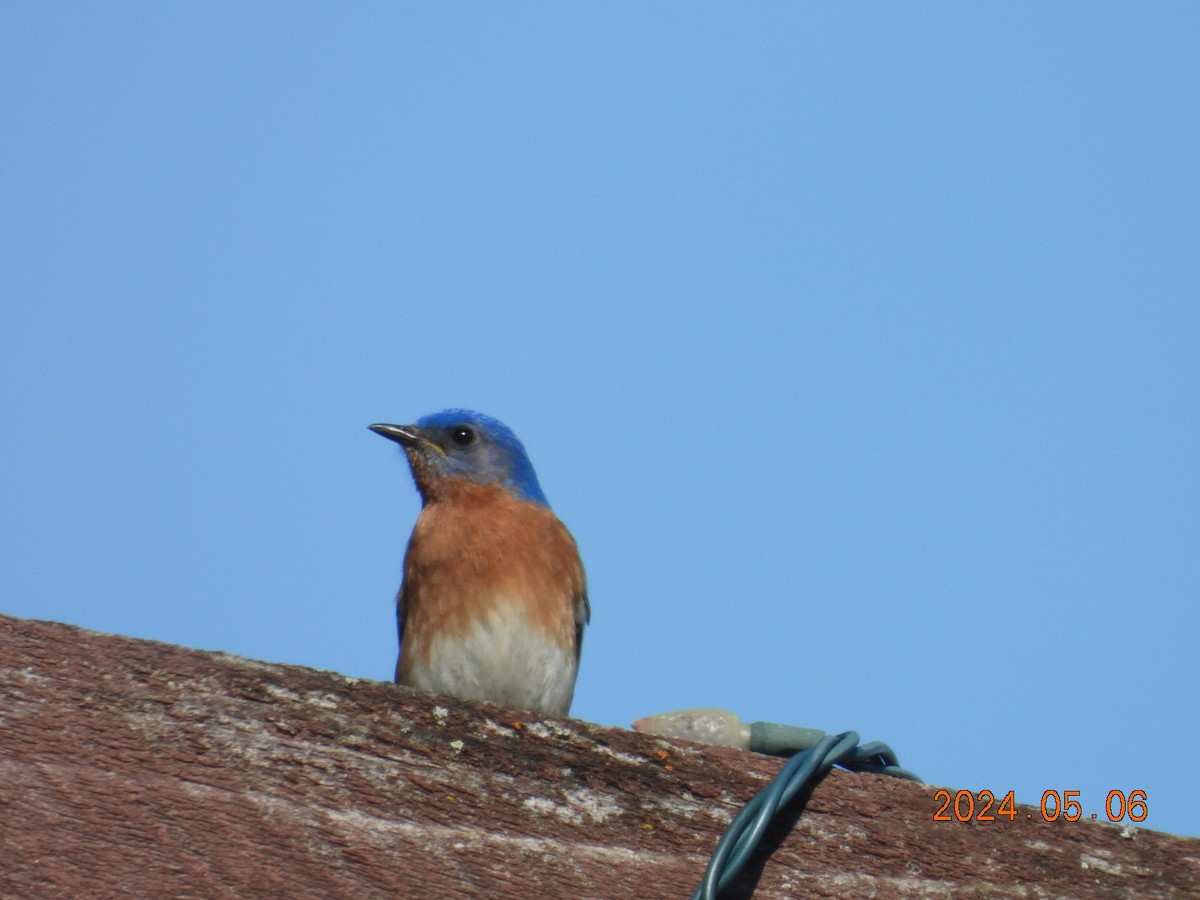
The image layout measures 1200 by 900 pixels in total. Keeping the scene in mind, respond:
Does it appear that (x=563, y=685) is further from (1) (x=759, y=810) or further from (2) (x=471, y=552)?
(1) (x=759, y=810)

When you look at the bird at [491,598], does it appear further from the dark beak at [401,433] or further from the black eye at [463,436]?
the dark beak at [401,433]

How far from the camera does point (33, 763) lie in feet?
9.13

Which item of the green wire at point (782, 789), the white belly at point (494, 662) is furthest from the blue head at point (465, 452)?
the green wire at point (782, 789)

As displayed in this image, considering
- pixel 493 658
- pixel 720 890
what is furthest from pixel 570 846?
pixel 493 658

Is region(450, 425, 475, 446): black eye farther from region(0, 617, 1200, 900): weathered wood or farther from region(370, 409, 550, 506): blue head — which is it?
region(0, 617, 1200, 900): weathered wood

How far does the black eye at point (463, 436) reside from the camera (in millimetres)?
9156

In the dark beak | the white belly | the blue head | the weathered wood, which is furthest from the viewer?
the dark beak

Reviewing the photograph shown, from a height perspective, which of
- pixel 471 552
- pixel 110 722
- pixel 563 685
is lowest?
pixel 110 722

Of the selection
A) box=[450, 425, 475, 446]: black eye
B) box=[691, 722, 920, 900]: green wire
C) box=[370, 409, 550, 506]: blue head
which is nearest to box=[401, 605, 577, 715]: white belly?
box=[370, 409, 550, 506]: blue head

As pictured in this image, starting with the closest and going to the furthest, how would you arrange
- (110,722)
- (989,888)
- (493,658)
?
1. (110,722)
2. (989,888)
3. (493,658)

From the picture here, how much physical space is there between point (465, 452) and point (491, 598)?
5.17ft

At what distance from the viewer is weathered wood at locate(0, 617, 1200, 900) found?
2746mm

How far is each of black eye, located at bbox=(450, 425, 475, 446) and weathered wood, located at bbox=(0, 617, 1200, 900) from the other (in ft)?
18.6

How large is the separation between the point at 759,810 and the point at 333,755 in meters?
0.88
